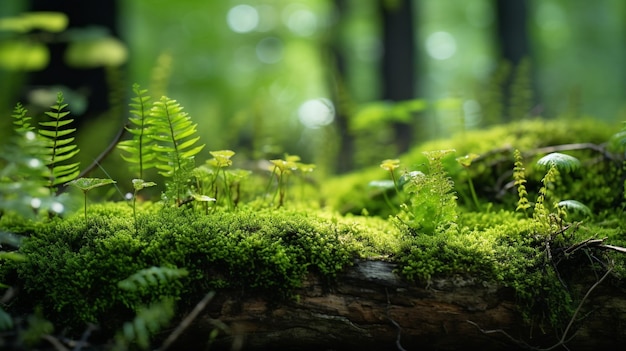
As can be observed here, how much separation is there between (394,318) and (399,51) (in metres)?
7.27

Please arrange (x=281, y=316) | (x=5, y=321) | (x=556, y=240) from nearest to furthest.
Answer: (x=5, y=321) → (x=281, y=316) → (x=556, y=240)

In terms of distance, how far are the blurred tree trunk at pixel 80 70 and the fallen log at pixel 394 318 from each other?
187 inches

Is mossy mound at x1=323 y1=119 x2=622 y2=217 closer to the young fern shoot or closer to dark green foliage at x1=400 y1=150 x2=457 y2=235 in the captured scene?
dark green foliage at x1=400 y1=150 x2=457 y2=235

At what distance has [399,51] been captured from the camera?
8.67 metres

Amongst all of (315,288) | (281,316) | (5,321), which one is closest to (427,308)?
(315,288)

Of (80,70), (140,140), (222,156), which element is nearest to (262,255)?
(222,156)

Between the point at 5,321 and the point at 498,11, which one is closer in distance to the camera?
the point at 5,321

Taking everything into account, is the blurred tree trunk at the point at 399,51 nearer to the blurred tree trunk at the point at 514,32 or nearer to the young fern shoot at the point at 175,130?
the blurred tree trunk at the point at 514,32

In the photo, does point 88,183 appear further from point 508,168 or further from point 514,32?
point 514,32

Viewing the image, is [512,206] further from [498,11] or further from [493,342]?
[498,11]

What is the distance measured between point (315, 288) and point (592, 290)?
1230 millimetres

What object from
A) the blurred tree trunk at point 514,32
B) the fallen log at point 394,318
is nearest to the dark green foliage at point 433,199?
the fallen log at point 394,318

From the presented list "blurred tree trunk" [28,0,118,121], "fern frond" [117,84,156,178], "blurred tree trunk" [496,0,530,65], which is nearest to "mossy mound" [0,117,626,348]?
"fern frond" [117,84,156,178]

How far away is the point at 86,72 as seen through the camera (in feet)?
19.9
